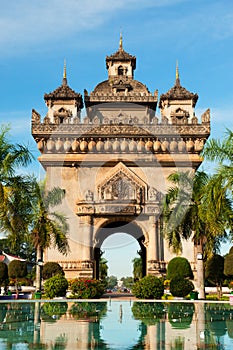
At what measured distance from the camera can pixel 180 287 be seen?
2755cm

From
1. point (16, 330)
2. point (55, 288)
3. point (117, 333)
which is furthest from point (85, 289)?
point (117, 333)

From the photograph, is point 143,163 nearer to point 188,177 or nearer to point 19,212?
point 188,177

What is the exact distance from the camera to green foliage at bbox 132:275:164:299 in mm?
27719

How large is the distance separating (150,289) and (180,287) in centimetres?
176

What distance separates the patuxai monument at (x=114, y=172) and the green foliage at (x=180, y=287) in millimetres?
6218

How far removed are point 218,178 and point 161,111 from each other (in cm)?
2613

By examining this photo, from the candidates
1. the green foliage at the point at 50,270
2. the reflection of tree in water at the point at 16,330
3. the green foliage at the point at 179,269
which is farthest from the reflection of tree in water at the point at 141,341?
the green foliage at the point at 50,270

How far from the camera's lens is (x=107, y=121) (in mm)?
38719

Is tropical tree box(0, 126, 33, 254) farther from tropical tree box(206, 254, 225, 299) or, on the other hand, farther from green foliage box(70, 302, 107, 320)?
tropical tree box(206, 254, 225, 299)

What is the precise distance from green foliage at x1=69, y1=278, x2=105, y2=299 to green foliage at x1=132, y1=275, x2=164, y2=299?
2477mm

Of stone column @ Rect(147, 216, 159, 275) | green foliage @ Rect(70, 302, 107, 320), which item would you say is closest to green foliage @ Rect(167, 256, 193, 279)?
stone column @ Rect(147, 216, 159, 275)

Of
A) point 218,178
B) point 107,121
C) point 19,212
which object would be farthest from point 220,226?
point 107,121

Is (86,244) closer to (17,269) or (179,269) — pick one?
(17,269)

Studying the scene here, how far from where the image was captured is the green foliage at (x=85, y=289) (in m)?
28.4
